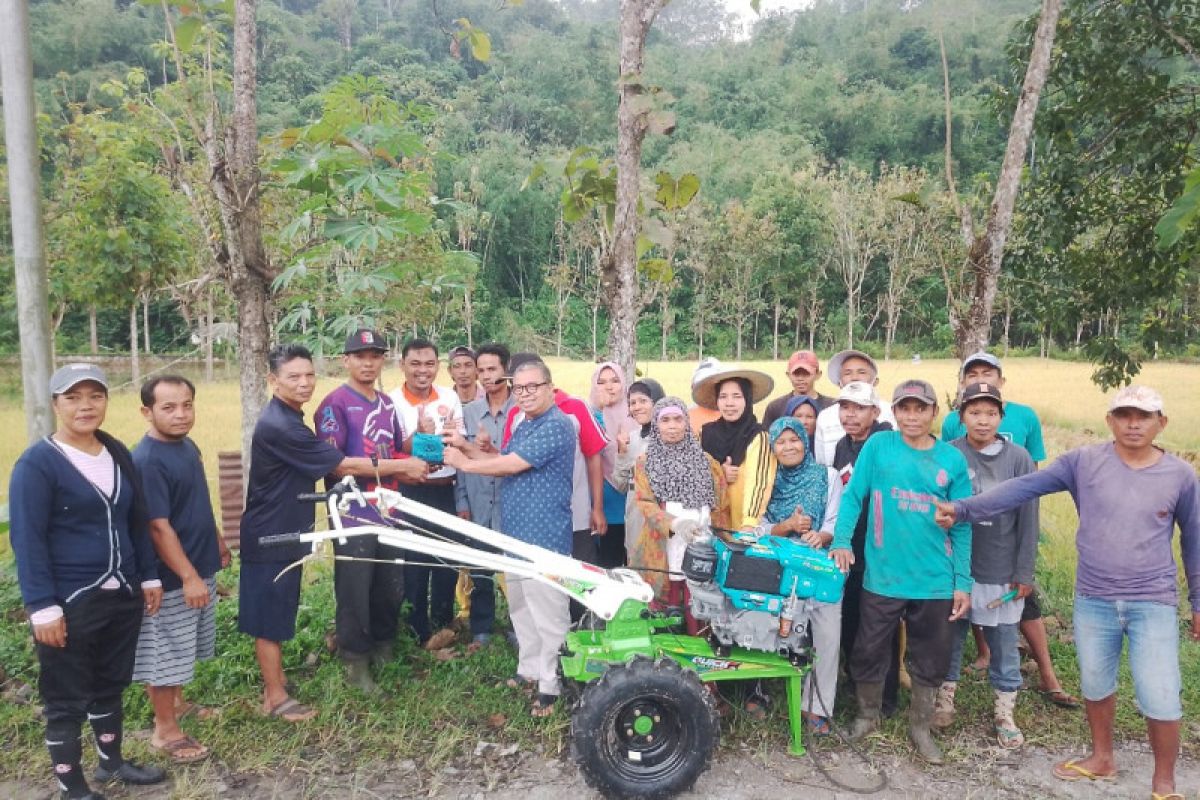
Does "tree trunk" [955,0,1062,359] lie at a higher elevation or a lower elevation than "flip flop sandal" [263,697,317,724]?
higher

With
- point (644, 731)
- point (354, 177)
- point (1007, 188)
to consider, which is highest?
point (1007, 188)

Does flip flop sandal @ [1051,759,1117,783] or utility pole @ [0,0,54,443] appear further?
utility pole @ [0,0,54,443]

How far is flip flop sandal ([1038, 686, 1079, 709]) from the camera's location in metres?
4.11

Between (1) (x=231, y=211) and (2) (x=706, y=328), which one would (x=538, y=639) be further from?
(2) (x=706, y=328)

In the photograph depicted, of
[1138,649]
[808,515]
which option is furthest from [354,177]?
[1138,649]

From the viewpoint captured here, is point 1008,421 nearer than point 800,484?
No

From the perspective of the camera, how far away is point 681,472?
393cm

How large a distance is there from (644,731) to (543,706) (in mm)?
832

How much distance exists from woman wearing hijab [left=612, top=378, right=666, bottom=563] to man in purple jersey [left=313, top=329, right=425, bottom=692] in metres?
1.22

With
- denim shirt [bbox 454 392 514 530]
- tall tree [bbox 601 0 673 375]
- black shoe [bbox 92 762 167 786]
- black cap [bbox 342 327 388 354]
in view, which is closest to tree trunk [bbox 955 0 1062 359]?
tall tree [bbox 601 0 673 375]

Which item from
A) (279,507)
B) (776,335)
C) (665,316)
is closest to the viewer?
(279,507)

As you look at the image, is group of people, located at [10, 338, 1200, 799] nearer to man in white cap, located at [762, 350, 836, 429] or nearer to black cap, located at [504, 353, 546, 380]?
black cap, located at [504, 353, 546, 380]

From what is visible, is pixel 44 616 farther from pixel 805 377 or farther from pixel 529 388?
pixel 805 377

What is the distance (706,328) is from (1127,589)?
34.3 metres
